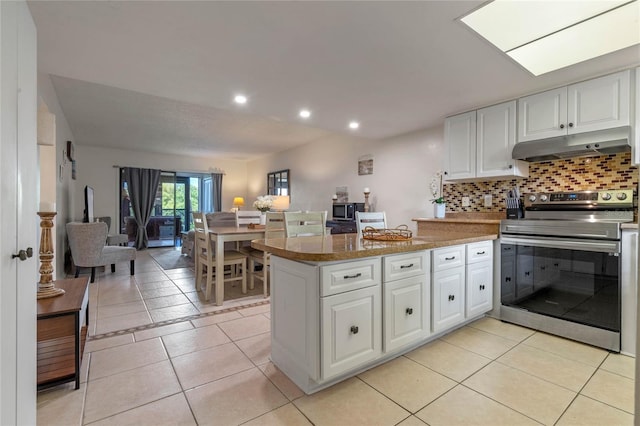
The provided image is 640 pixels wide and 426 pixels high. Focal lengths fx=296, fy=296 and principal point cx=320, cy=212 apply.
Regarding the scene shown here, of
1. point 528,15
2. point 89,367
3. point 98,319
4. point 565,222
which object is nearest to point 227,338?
point 89,367

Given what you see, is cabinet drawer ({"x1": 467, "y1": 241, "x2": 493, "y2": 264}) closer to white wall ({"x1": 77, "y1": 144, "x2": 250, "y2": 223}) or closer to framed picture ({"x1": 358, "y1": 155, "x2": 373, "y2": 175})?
framed picture ({"x1": 358, "y1": 155, "x2": 373, "y2": 175})

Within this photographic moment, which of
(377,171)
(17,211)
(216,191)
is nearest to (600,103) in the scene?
(377,171)

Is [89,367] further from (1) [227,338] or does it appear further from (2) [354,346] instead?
(2) [354,346]

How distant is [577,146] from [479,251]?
1166mm

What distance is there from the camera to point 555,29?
7.09 feet

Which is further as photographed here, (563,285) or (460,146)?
(460,146)

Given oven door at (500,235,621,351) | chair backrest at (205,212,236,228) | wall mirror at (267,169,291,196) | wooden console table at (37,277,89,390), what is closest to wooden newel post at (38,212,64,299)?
wooden console table at (37,277,89,390)

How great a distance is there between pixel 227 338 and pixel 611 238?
120 inches

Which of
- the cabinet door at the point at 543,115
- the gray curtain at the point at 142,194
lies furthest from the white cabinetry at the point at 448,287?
the gray curtain at the point at 142,194

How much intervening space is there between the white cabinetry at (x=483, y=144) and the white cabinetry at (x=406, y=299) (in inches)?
63.9

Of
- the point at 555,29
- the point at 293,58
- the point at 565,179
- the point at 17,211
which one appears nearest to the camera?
the point at 17,211

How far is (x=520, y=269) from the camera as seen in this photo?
2730 millimetres

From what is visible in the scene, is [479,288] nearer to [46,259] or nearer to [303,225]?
[303,225]

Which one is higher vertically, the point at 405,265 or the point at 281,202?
the point at 281,202
